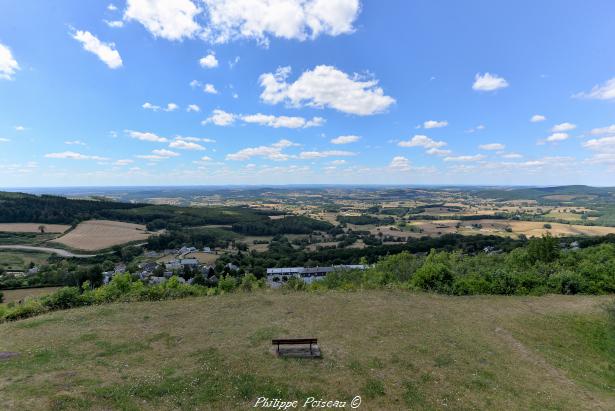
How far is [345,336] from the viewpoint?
13.8 m

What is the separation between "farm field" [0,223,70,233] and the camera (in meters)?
76.0

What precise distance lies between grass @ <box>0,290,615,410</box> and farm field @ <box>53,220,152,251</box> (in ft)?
219

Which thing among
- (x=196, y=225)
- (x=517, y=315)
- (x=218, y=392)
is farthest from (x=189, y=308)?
(x=196, y=225)

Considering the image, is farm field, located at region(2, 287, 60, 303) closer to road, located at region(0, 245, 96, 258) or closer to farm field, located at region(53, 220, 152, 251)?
road, located at region(0, 245, 96, 258)

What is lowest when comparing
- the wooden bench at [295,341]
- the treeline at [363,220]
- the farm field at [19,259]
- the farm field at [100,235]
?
the treeline at [363,220]

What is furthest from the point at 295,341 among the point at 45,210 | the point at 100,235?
the point at 45,210

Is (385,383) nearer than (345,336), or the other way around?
(385,383)

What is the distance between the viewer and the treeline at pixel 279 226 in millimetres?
110188

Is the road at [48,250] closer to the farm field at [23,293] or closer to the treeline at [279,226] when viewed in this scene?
the farm field at [23,293]

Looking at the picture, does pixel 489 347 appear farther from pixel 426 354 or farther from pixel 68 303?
pixel 68 303

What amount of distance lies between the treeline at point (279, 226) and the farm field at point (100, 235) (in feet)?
106

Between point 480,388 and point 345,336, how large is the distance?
17.8 feet

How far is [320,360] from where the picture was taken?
11594 millimetres

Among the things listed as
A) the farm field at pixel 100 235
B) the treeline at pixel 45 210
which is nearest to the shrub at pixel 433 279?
the farm field at pixel 100 235
